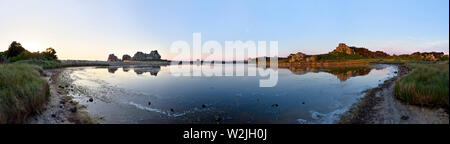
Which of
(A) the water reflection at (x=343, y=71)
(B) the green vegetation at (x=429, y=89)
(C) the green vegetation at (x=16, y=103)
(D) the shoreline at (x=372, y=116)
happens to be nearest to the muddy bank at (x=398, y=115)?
(D) the shoreline at (x=372, y=116)

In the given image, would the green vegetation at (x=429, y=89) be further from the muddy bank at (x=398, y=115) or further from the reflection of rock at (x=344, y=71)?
the reflection of rock at (x=344, y=71)

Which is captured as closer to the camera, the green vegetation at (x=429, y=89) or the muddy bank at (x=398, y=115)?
the muddy bank at (x=398, y=115)

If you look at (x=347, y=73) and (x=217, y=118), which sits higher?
(x=347, y=73)

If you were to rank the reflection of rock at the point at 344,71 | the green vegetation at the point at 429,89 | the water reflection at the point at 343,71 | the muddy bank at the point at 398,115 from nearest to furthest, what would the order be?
the muddy bank at the point at 398,115
the green vegetation at the point at 429,89
the reflection of rock at the point at 344,71
the water reflection at the point at 343,71

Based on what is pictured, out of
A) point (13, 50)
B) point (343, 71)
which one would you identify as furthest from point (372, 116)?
point (13, 50)

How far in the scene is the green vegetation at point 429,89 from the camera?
281 inches

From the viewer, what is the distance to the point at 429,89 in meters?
7.70

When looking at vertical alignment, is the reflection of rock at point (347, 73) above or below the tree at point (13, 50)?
below

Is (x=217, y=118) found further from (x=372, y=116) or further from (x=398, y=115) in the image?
(x=398, y=115)

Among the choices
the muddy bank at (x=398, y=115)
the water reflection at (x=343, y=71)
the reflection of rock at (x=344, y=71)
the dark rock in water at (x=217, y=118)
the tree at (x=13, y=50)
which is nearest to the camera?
the muddy bank at (x=398, y=115)

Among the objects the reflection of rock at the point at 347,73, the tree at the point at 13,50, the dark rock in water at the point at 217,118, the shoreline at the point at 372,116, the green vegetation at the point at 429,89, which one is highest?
Result: the tree at the point at 13,50

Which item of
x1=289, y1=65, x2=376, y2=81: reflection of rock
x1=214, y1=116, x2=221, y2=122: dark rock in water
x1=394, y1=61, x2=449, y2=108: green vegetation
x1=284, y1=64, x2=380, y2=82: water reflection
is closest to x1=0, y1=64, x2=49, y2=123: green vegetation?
x1=214, y1=116, x2=221, y2=122: dark rock in water
